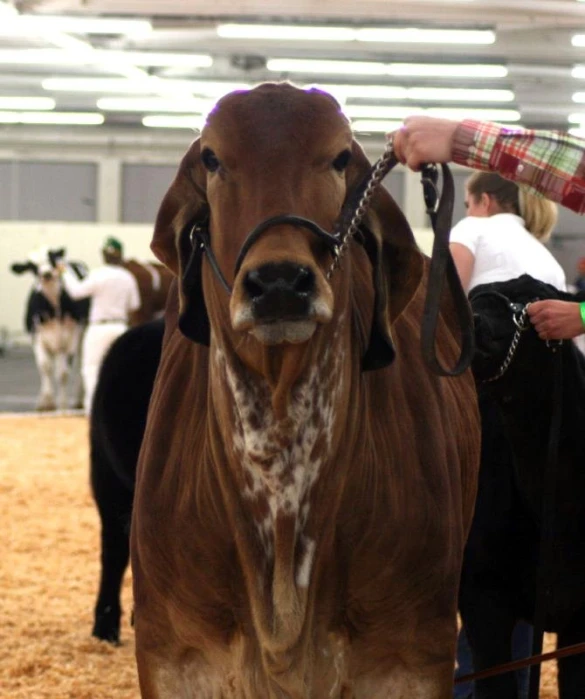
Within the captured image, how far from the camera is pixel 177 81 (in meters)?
20.8

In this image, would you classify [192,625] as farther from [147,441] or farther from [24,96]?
[24,96]

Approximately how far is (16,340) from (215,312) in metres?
25.8

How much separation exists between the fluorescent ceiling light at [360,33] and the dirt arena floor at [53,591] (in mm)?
5992

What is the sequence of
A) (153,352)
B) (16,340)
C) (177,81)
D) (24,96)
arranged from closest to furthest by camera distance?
(153,352) < (177,81) < (24,96) < (16,340)

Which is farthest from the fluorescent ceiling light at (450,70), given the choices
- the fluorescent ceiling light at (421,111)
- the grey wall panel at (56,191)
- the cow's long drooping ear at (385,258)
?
the cow's long drooping ear at (385,258)

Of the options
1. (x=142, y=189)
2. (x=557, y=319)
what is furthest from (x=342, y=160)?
(x=142, y=189)

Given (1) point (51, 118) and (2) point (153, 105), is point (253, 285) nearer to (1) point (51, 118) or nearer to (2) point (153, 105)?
(2) point (153, 105)

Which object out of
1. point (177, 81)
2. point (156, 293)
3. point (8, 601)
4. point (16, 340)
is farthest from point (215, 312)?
point (16, 340)

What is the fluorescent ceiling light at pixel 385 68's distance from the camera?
1808 cm

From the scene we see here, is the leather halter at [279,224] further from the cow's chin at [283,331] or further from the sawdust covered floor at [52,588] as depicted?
the sawdust covered floor at [52,588]

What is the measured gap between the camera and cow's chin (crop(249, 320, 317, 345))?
2.25 metres

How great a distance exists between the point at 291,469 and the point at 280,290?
1.68 ft

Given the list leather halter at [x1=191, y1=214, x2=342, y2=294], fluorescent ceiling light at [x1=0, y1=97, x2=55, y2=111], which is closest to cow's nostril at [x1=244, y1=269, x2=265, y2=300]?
leather halter at [x1=191, y1=214, x2=342, y2=294]

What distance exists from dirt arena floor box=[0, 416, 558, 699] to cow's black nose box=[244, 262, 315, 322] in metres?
3.20
